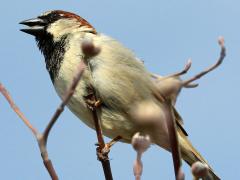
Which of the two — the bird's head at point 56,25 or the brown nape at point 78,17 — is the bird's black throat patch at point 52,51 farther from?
the brown nape at point 78,17

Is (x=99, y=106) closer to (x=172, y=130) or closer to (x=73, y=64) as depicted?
(x=73, y=64)

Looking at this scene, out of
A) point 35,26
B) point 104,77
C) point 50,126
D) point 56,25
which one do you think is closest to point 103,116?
point 104,77

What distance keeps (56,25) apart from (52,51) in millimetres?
427

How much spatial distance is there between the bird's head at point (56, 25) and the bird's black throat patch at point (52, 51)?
5 centimetres

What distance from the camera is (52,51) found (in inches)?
163

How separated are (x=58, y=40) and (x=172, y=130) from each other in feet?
10.2

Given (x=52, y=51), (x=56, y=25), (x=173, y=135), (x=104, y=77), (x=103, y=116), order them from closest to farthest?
(x=173, y=135), (x=104, y=77), (x=103, y=116), (x=52, y=51), (x=56, y=25)

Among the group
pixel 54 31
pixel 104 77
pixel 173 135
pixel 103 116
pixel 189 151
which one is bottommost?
pixel 189 151

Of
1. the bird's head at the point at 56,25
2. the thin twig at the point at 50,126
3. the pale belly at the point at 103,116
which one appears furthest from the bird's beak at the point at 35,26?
the thin twig at the point at 50,126

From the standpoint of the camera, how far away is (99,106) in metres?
3.61

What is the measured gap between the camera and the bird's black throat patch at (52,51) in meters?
3.93

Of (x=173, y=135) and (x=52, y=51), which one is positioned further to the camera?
(x=52, y=51)

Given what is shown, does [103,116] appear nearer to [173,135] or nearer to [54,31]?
[54,31]

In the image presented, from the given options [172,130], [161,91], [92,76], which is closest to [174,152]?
[172,130]
